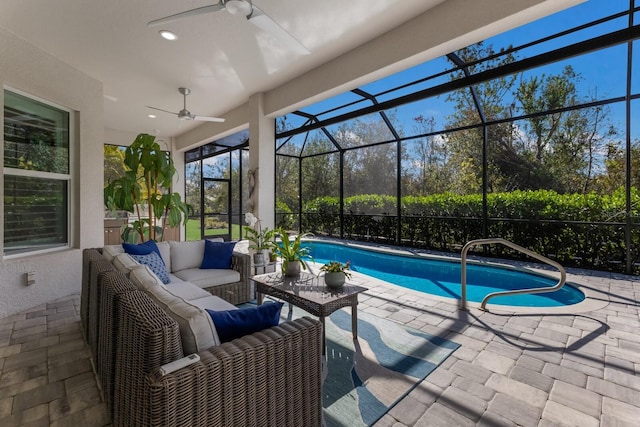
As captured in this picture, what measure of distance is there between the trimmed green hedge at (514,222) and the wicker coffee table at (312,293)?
4701mm

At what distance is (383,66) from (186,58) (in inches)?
109

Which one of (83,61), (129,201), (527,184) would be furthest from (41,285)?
(527,184)

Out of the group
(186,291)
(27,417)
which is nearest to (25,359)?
(27,417)

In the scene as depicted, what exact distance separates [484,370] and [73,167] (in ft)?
18.4

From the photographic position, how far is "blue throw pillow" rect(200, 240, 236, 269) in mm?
3783

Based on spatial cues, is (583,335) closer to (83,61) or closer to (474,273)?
(474,273)

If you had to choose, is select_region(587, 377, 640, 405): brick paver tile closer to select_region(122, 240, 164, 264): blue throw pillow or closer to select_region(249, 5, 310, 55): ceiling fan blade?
select_region(249, 5, 310, 55): ceiling fan blade

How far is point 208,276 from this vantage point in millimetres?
3479

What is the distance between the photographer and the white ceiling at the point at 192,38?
10.7 feet

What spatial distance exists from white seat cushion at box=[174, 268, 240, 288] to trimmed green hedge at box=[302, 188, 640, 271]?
517cm

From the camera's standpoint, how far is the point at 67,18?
3.40m

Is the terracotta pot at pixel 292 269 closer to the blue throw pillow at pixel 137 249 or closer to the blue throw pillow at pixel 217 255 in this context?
the blue throw pillow at pixel 217 255

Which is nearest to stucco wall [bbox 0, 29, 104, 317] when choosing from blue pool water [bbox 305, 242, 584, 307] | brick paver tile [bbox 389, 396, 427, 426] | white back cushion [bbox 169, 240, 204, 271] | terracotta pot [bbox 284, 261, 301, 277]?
white back cushion [bbox 169, 240, 204, 271]

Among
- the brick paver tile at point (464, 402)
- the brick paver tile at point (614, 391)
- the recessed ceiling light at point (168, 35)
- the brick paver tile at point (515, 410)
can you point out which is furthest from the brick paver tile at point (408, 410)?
the recessed ceiling light at point (168, 35)
